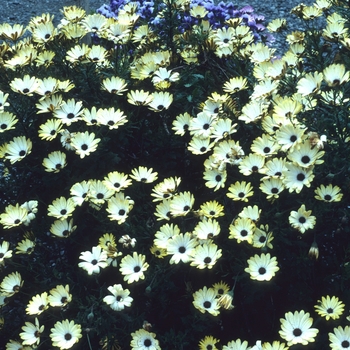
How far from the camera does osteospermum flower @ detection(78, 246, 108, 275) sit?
2311 mm

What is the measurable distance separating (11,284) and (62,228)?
0.28 m

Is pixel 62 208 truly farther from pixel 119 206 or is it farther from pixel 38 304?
pixel 38 304

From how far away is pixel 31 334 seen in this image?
2.36 m

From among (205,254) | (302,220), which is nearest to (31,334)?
(205,254)

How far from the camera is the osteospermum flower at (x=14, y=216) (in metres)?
2.46

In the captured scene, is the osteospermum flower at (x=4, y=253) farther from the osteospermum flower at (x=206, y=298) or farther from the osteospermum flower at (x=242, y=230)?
the osteospermum flower at (x=242, y=230)

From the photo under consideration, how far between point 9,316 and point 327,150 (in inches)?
58.6

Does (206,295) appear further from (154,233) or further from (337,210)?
(337,210)

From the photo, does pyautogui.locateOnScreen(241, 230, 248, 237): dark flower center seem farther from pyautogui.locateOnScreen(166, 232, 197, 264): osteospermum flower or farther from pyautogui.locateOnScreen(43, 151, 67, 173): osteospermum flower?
pyautogui.locateOnScreen(43, 151, 67, 173): osteospermum flower

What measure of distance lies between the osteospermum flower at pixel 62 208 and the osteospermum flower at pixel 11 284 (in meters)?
0.26

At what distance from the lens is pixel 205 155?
276cm

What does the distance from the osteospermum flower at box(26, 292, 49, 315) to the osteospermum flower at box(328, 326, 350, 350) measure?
3.27 feet

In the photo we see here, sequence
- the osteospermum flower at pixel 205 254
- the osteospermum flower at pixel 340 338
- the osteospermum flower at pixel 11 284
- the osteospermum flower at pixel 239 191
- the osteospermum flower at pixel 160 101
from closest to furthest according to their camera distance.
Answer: the osteospermum flower at pixel 340 338
the osteospermum flower at pixel 205 254
the osteospermum flower at pixel 239 191
the osteospermum flower at pixel 11 284
the osteospermum flower at pixel 160 101

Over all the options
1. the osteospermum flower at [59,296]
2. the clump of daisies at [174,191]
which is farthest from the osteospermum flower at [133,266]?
the osteospermum flower at [59,296]
